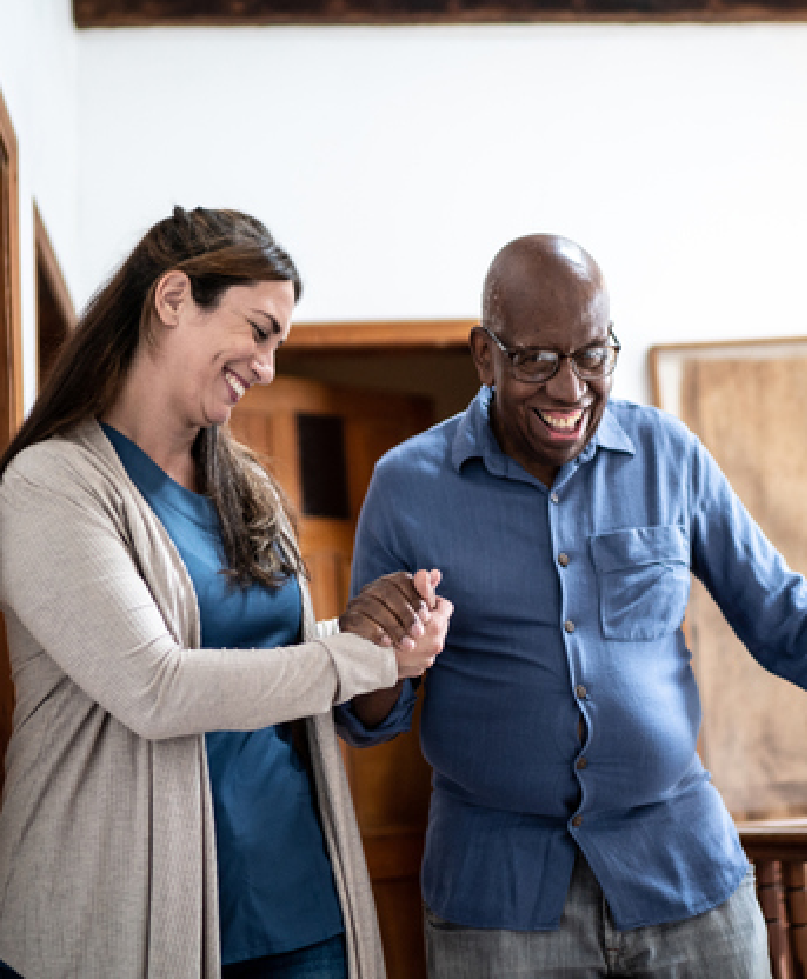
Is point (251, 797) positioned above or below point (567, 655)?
below

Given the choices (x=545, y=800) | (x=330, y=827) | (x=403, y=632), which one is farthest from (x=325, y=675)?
(x=545, y=800)

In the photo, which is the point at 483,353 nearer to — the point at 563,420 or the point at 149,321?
the point at 563,420

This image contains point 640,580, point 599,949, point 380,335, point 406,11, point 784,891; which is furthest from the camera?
point 406,11

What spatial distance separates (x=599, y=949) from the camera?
1.60 metres

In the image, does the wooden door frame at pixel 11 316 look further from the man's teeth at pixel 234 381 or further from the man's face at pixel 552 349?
the man's face at pixel 552 349

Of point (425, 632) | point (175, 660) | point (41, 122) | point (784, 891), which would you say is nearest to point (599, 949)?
point (425, 632)

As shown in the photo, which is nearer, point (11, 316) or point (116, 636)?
point (116, 636)

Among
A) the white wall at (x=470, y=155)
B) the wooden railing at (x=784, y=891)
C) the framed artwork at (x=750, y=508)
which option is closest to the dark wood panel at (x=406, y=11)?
the white wall at (x=470, y=155)

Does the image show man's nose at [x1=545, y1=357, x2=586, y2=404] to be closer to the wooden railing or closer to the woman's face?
the woman's face

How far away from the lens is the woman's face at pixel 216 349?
1.55 metres

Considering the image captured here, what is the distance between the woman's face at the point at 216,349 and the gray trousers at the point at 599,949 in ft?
2.66

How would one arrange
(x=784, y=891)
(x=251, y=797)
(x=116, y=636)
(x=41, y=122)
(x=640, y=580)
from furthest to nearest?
(x=41, y=122)
(x=784, y=891)
(x=640, y=580)
(x=251, y=797)
(x=116, y=636)

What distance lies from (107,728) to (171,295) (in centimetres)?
57

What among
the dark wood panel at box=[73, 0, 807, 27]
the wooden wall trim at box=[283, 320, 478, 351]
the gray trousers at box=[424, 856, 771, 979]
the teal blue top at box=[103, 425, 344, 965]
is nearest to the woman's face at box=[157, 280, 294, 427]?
the teal blue top at box=[103, 425, 344, 965]
